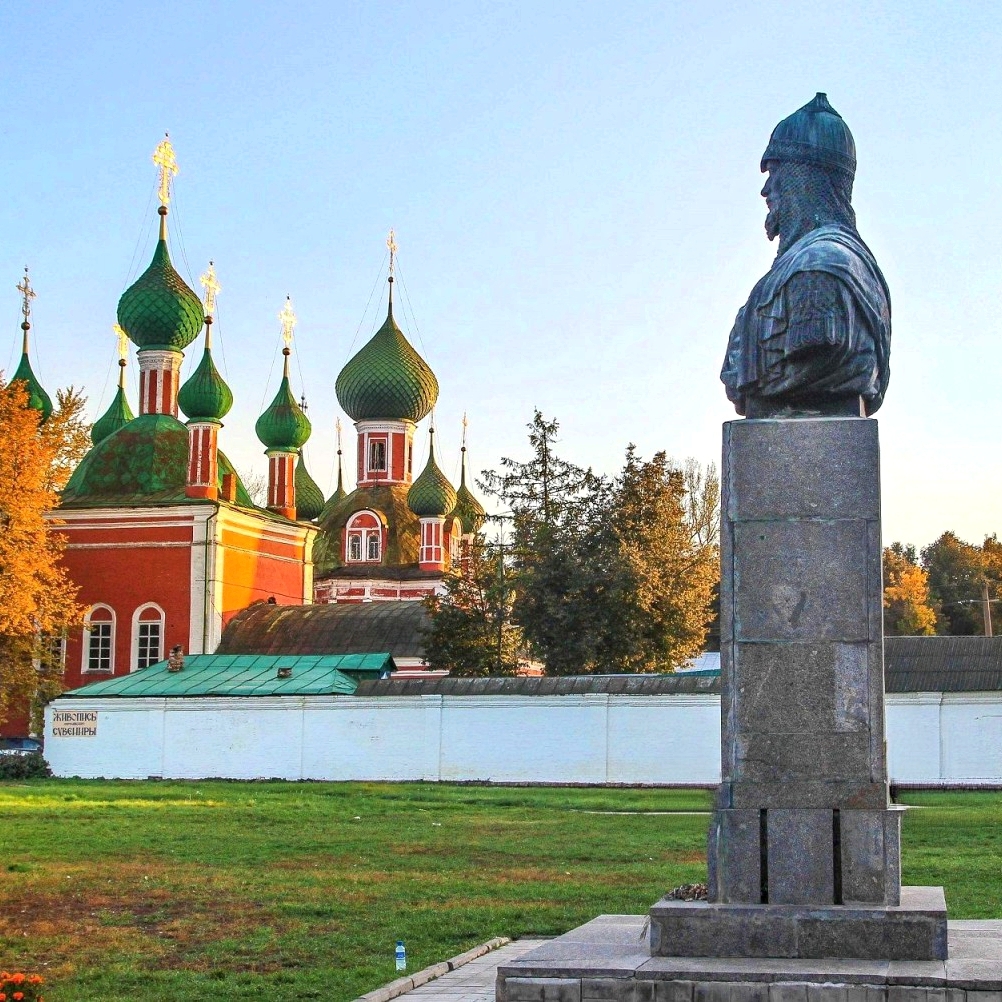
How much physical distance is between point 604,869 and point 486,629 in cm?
2070

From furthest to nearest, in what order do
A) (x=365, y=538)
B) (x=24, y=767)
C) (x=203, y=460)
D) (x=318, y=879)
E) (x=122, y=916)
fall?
(x=365, y=538)
(x=203, y=460)
(x=24, y=767)
(x=318, y=879)
(x=122, y=916)

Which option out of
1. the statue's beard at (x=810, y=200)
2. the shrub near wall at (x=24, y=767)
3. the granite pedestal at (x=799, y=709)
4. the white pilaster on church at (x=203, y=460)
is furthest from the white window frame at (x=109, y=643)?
the granite pedestal at (x=799, y=709)

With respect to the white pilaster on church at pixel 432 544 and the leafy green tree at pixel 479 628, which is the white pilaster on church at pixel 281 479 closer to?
the white pilaster on church at pixel 432 544

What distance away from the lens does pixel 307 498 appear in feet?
186

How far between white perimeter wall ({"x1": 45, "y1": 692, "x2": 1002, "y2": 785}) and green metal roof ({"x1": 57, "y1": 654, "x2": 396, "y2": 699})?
1.78ft

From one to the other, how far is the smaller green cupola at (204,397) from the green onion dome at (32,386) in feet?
17.1

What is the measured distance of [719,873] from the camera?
21.1 feet

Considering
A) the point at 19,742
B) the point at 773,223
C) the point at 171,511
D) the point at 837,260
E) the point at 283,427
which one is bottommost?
the point at 19,742

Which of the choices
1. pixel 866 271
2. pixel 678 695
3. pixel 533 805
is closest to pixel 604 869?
pixel 866 271

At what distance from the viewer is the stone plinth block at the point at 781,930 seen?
6.05 meters

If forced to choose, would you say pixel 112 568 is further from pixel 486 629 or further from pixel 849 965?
pixel 849 965

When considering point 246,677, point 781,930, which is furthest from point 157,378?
point 781,930

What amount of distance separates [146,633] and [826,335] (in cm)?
3503

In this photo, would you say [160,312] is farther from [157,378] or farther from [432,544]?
[432,544]
